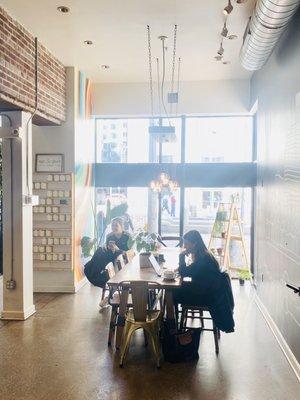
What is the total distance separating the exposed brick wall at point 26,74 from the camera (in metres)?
4.18

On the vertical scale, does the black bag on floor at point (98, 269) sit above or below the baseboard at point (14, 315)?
above

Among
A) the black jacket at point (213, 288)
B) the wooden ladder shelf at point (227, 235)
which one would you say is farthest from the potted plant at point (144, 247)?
the wooden ladder shelf at point (227, 235)

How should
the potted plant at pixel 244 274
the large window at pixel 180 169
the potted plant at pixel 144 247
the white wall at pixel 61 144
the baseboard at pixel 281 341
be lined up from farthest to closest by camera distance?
the large window at pixel 180 169
the potted plant at pixel 244 274
the white wall at pixel 61 144
the potted plant at pixel 144 247
the baseboard at pixel 281 341

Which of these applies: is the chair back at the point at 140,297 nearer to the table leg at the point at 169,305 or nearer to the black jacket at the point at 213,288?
the table leg at the point at 169,305

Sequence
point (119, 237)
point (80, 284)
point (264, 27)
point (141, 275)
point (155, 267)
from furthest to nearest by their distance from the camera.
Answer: point (80, 284)
point (119, 237)
point (155, 267)
point (141, 275)
point (264, 27)

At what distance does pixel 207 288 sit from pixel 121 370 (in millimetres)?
1133

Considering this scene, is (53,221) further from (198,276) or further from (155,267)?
(198,276)

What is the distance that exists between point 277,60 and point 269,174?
142 cm

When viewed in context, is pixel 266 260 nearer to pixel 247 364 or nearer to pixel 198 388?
pixel 247 364

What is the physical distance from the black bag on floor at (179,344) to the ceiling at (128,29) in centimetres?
333

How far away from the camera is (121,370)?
3.48 m

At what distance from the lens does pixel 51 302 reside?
5.62 metres

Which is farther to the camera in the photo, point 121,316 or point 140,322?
point 121,316

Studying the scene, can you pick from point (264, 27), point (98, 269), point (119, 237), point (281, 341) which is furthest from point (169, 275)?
point (264, 27)
